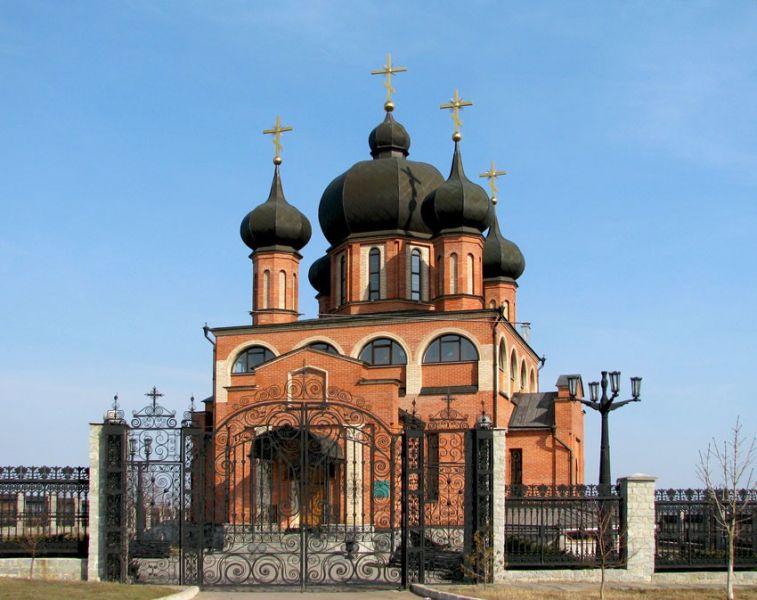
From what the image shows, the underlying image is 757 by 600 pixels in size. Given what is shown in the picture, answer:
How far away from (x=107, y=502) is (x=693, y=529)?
9149 mm

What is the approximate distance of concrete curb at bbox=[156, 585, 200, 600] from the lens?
44.9ft

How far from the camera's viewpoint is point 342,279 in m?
34.2

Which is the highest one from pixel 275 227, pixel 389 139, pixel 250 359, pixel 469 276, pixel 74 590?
pixel 389 139

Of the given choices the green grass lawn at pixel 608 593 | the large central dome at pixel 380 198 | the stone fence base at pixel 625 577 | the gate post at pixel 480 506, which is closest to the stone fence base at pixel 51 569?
the green grass lawn at pixel 608 593

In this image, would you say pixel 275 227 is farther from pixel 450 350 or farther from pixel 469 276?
pixel 450 350

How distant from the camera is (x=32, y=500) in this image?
54.6 feet

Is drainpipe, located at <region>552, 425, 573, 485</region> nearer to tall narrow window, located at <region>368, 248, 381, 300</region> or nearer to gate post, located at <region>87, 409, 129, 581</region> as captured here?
tall narrow window, located at <region>368, 248, 381, 300</region>

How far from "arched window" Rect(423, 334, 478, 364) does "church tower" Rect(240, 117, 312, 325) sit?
5.36 metres

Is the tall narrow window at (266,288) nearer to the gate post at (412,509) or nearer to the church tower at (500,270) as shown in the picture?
the church tower at (500,270)

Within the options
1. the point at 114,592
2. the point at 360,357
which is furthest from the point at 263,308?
the point at 114,592

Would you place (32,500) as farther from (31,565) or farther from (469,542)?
(469,542)

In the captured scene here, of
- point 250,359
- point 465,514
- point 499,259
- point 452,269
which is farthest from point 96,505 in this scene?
point 499,259

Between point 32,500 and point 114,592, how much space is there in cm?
345

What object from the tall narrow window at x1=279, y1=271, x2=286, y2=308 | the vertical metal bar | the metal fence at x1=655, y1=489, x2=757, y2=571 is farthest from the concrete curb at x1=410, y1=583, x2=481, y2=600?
the tall narrow window at x1=279, y1=271, x2=286, y2=308
